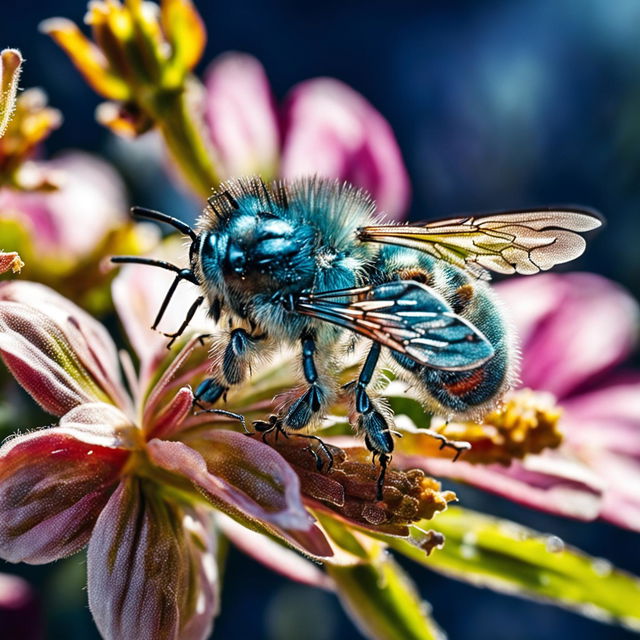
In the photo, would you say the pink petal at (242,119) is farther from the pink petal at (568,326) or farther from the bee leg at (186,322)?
the bee leg at (186,322)

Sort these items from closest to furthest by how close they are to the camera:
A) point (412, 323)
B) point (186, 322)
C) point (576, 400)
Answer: point (412, 323), point (186, 322), point (576, 400)

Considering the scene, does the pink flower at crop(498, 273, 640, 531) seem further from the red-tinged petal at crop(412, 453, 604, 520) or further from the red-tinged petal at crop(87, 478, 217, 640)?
the red-tinged petal at crop(87, 478, 217, 640)

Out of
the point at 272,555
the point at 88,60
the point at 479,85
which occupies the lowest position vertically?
the point at 272,555

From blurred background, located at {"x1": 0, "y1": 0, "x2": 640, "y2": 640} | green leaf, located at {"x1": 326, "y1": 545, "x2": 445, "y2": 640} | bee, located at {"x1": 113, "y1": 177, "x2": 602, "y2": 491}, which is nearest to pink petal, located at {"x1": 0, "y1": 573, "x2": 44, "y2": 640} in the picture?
green leaf, located at {"x1": 326, "y1": 545, "x2": 445, "y2": 640}

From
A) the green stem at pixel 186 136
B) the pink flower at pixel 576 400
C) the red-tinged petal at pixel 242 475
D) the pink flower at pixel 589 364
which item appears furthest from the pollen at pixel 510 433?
the green stem at pixel 186 136

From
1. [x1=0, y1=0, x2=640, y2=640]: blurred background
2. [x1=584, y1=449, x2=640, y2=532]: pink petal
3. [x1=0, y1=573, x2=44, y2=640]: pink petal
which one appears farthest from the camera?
[x1=0, y1=0, x2=640, y2=640]: blurred background

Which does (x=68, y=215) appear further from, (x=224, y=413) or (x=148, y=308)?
(x=224, y=413)

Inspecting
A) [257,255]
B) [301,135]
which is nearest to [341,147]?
[301,135]
